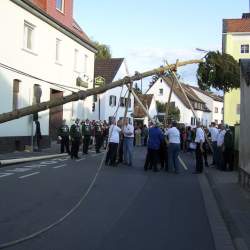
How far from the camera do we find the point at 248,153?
14.0m

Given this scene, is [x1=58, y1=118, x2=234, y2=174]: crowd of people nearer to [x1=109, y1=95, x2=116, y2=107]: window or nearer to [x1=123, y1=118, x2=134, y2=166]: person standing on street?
[x1=123, y1=118, x2=134, y2=166]: person standing on street

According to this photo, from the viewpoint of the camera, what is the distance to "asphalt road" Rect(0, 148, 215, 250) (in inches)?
315

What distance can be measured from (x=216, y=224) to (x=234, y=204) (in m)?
2.14

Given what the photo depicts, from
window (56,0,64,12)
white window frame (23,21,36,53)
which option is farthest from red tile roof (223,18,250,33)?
white window frame (23,21,36,53)

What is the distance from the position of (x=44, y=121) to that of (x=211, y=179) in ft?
51.1

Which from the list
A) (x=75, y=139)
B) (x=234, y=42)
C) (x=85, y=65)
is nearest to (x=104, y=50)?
(x=234, y=42)

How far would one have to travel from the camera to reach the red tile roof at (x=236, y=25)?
6681cm

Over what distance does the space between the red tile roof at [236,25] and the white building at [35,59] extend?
33.0m

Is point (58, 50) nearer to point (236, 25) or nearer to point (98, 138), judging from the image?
point (98, 138)

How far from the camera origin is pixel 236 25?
6725cm

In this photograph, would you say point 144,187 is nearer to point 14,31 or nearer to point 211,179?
point 211,179

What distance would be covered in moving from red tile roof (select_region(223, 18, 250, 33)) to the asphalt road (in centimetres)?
5201

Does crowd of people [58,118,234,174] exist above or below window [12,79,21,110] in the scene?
below

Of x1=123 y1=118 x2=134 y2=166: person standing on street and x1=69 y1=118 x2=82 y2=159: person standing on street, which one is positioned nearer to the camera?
x1=123 y1=118 x2=134 y2=166: person standing on street
